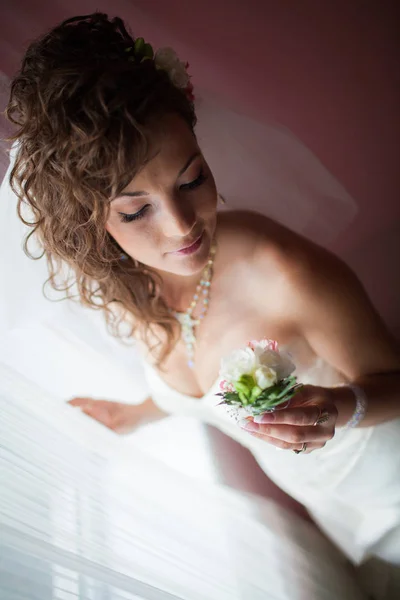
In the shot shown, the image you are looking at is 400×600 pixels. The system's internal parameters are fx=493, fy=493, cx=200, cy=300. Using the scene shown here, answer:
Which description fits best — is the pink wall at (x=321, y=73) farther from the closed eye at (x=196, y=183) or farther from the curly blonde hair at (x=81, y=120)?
the closed eye at (x=196, y=183)

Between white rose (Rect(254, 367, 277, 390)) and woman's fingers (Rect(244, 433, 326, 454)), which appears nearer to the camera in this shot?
white rose (Rect(254, 367, 277, 390))

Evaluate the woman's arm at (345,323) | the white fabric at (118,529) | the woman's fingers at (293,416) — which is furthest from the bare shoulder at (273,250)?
the white fabric at (118,529)

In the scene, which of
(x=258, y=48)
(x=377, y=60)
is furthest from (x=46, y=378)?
(x=377, y=60)

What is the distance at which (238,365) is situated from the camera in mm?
782

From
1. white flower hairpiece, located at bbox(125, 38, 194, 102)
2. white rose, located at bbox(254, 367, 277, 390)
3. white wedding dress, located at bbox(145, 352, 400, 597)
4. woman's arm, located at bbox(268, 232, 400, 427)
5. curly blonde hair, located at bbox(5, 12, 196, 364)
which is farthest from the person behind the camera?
white wedding dress, located at bbox(145, 352, 400, 597)

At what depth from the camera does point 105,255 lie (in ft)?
3.74

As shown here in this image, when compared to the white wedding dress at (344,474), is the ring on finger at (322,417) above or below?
above

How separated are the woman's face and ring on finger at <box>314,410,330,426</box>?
15.4 inches

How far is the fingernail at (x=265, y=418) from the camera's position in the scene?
2.61 feet

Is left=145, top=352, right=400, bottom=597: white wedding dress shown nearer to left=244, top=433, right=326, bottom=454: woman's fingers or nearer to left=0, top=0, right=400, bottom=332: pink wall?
left=244, top=433, right=326, bottom=454: woman's fingers

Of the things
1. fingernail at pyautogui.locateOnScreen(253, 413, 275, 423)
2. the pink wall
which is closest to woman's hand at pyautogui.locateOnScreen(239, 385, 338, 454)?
fingernail at pyautogui.locateOnScreen(253, 413, 275, 423)

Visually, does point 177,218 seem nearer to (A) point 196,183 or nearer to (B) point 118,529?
(A) point 196,183

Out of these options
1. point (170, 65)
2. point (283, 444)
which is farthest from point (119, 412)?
point (170, 65)

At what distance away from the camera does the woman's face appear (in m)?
0.90
